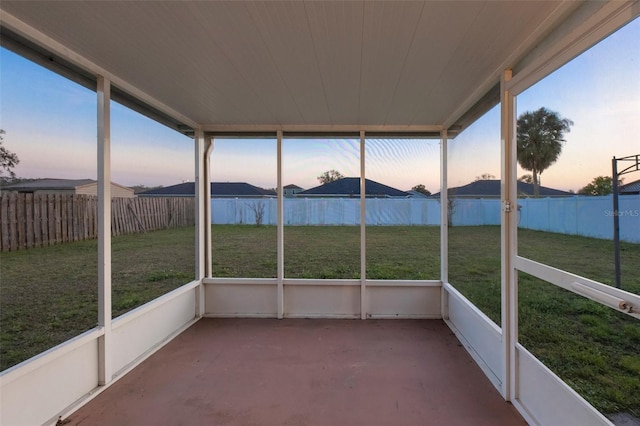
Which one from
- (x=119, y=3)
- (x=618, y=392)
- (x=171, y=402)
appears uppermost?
(x=119, y=3)

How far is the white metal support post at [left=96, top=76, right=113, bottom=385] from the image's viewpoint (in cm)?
211

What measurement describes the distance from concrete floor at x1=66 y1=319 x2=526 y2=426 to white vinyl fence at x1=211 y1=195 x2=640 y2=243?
46.9 inches

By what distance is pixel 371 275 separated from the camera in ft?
11.8

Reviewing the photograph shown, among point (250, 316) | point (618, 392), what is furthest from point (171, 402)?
point (618, 392)

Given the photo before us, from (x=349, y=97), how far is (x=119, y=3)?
167 cm

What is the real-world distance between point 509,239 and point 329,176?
6.99ft

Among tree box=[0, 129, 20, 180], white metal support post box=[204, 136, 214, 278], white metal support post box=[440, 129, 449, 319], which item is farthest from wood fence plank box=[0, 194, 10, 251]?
white metal support post box=[440, 129, 449, 319]

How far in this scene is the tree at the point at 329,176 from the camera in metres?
3.64

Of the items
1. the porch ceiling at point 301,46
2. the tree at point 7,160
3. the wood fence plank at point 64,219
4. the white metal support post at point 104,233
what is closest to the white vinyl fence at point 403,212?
the porch ceiling at point 301,46

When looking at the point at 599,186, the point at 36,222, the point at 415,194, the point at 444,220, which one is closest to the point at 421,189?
the point at 415,194

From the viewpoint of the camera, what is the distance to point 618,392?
4.33 ft

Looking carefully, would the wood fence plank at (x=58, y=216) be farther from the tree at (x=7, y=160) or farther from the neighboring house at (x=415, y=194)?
the neighboring house at (x=415, y=194)

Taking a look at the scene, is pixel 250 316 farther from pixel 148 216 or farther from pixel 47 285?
pixel 47 285

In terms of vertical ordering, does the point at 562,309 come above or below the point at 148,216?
below
